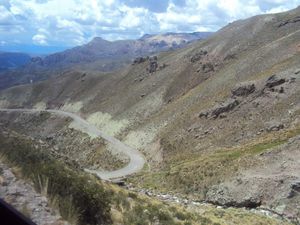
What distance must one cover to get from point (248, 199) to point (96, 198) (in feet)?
94.4

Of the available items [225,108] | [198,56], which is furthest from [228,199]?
[198,56]

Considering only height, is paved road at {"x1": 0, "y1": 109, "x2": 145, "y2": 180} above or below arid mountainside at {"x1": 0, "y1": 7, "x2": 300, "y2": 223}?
below

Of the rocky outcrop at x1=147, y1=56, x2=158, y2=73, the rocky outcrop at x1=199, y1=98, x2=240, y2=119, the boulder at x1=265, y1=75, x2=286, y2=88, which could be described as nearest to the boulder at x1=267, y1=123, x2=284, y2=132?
the boulder at x1=265, y1=75, x2=286, y2=88

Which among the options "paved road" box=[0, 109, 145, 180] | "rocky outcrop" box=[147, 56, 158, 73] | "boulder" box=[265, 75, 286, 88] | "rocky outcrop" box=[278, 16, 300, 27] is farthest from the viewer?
"rocky outcrop" box=[147, 56, 158, 73]

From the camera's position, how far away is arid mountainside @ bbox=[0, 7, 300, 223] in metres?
43.7

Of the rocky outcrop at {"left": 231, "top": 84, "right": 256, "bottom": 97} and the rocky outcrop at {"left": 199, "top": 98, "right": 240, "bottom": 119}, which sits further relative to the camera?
the rocky outcrop at {"left": 231, "top": 84, "right": 256, "bottom": 97}

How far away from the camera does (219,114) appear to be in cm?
8262

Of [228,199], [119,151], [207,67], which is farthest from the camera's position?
[207,67]

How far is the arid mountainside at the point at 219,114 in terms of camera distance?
143ft

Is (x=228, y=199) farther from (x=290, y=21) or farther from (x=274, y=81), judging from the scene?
(x=290, y=21)

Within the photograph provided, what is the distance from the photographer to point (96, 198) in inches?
529

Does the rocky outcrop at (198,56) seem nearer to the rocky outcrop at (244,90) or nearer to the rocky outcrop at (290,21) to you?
the rocky outcrop at (290,21)

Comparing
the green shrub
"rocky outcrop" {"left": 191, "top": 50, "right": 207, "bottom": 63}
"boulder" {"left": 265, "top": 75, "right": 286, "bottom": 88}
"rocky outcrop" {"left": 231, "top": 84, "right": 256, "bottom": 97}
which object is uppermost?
"rocky outcrop" {"left": 191, "top": 50, "right": 207, "bottom": 63}

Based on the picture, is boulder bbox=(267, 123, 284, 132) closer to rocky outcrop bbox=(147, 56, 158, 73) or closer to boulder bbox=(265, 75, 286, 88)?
boulder bbox=(265, 75, 286, 88)
